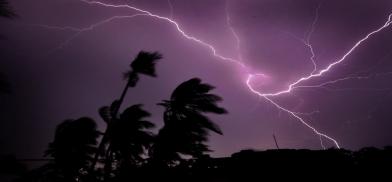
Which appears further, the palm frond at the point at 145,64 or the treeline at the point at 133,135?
the palm frond at the point at 145,64

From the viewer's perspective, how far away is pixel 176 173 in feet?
21.6

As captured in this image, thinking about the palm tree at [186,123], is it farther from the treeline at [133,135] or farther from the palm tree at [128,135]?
the palm tree at [128,135]

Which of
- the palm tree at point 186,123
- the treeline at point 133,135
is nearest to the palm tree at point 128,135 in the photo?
the treeline at point 133,135

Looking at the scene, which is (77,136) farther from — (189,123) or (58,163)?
(189,123)

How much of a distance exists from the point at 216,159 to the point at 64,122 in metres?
7.38

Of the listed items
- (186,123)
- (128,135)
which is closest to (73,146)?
(128,135)

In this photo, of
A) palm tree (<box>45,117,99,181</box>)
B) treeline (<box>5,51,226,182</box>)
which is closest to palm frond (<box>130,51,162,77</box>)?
treeline (<box>5,51,226,182</box>)

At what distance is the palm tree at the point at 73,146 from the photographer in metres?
11.7

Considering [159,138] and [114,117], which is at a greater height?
[114,117]

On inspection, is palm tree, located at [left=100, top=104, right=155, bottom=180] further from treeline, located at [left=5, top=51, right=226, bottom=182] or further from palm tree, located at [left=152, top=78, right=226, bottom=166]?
palm tree, located at [left=152, top=78, right=226, bottom=166]

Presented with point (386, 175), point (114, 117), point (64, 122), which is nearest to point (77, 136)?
point (64, 122)

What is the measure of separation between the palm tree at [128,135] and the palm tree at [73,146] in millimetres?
919

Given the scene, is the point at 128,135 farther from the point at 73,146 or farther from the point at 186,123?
the point at 186,123

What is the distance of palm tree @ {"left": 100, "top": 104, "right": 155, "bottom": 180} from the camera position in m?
11.5
